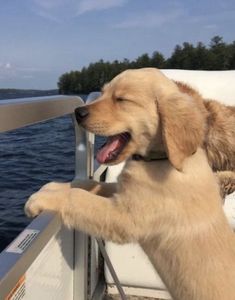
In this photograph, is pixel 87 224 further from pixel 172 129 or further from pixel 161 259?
pixel 172 129

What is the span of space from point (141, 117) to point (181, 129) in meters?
0.29

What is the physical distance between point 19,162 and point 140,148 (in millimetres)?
8936

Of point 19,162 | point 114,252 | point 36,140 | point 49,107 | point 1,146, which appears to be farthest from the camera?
point 36,140

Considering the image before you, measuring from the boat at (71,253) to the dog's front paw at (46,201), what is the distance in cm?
9

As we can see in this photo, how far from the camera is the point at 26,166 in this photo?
413 inches

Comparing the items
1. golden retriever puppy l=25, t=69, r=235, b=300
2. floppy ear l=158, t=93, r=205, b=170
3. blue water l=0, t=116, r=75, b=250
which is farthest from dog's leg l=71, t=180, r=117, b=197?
blue water l=0, t=116, r=75, b=250

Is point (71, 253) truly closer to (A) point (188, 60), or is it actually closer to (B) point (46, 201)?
(B) point (46, 201)

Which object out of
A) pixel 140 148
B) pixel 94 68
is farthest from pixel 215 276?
pixel 94 68

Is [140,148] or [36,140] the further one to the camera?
[36,140]

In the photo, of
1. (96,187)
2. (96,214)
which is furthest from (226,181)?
(96,214)

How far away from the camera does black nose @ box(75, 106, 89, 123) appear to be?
2.27 metres

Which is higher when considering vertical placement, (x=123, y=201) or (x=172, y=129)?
(x=172, y=129)

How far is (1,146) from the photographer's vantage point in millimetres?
12438

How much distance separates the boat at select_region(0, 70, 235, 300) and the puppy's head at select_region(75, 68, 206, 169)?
17cm
